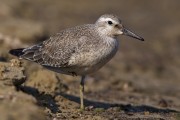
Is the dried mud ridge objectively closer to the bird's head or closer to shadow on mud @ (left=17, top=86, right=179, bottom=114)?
shadow on mud @ (left=17, top=86, right=179, bottom=114)

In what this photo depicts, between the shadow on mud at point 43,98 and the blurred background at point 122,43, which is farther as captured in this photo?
the blurred background at point 122,43

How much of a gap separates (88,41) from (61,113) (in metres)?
1.60

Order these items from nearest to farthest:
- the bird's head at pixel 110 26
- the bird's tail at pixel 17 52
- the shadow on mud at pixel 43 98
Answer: the shadow on mud at pixel 43 98 → the bird's head at pixel 110 26 → the bird's tail at pixel 17 52

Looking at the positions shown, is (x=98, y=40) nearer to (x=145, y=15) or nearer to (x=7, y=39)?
(x=7, y=39)

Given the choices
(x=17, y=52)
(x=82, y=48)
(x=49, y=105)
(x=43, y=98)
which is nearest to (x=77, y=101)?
(x=43, y=98)

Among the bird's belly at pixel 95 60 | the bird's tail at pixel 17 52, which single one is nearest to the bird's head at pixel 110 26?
the bird's belly at pixel 95 60

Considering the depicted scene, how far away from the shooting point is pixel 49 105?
11.4 meters

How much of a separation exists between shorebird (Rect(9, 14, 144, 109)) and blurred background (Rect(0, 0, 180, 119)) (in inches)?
32.8

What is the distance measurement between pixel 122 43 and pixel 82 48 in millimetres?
10832

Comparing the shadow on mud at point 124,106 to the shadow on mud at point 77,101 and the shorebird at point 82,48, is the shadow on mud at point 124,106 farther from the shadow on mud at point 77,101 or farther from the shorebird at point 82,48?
the shorebird at point 82,48

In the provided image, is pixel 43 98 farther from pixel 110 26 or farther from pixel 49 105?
pixel 110 26

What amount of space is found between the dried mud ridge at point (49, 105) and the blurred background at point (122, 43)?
0.37 m

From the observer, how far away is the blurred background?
15.0 meters

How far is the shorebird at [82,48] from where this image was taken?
11519 mm
